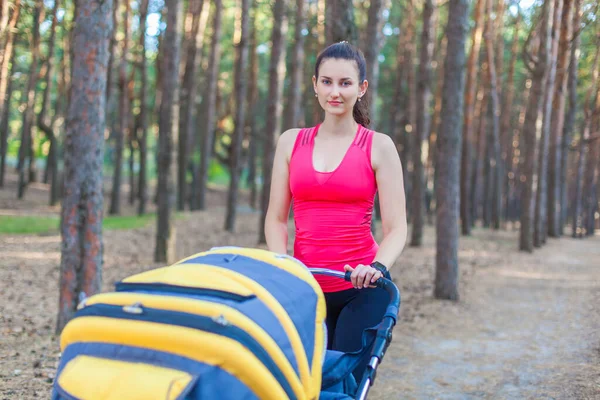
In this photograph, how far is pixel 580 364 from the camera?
6922 mm

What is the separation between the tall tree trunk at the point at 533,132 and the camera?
742 inches

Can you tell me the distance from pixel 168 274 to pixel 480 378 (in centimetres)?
490

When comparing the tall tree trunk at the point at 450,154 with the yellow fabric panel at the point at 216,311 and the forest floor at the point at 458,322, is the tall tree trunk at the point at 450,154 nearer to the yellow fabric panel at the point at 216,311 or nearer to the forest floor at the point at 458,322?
the forest floor at the point at 458,322

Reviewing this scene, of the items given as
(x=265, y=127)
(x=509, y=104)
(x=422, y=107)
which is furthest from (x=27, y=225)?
(x=509, y=104)

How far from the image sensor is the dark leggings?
3184 mm

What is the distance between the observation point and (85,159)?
23.0 feet

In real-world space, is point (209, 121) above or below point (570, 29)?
below

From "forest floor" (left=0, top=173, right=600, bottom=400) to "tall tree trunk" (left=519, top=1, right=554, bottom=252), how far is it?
3.58 ft

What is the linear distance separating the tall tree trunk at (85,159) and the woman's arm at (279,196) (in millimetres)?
4104

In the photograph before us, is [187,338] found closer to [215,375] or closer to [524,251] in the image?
[215,375]

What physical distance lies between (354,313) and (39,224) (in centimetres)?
1929

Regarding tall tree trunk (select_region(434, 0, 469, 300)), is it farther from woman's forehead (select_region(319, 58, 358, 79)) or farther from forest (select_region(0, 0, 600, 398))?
woman's forehead (select_region(319, 58, 358, 79))

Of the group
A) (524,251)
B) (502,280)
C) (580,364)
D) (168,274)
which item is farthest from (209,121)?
(168,274)

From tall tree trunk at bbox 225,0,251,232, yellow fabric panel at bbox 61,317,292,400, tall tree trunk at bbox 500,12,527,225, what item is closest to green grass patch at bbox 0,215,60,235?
tall tree trunk at bbox 225,0,251,232
